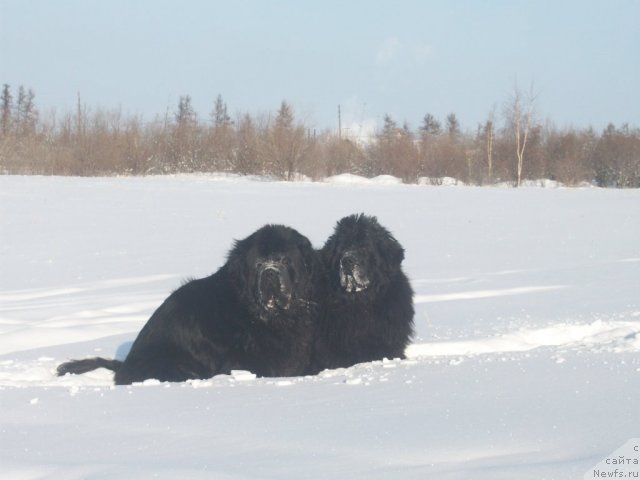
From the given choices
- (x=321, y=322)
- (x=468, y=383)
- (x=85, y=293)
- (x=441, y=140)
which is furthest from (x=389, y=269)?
(x=441, y=140)

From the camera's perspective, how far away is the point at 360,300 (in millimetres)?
6094

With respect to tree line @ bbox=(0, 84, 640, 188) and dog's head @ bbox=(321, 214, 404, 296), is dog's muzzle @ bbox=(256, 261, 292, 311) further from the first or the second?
tree line @ bbox=(0, 84, 640, 188)

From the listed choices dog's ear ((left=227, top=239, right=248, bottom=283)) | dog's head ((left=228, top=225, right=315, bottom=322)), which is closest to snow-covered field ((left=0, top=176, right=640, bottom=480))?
dog's head ((left=228, top=225, right=315, bottom=322))

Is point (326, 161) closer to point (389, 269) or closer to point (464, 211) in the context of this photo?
point (464, 211)

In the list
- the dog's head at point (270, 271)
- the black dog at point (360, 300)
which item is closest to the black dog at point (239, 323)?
the dog's head at point (270, 271)

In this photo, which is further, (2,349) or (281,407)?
(2,349)

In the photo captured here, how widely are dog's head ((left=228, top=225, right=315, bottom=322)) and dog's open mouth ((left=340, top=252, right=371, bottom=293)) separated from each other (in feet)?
0.96

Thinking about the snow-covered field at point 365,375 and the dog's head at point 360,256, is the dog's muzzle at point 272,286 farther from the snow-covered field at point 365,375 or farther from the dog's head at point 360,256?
the snow-covered field at point 365,375

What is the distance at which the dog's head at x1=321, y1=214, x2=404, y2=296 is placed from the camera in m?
5.98

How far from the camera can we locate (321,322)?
20.1 feet

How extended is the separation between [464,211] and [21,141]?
939 inches

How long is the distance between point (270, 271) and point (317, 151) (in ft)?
107

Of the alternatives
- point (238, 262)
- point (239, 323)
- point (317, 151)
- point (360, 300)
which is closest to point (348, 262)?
point (360, 300)

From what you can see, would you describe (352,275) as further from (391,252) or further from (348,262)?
(391,252)
